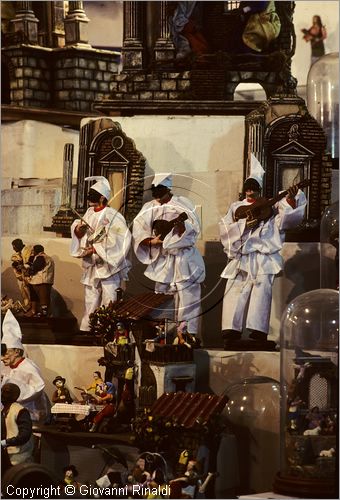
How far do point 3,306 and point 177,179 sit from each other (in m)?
1.52

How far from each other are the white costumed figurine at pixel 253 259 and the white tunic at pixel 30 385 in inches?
51.6

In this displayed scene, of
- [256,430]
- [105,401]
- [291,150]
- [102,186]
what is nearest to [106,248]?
[102,186]

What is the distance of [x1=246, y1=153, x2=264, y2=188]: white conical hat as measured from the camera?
16234 mm

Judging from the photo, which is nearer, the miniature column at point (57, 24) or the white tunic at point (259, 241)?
the white tunic at point (259, 241)

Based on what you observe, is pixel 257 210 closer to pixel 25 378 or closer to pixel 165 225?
pixel 165 225

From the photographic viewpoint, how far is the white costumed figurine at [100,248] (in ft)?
53.3

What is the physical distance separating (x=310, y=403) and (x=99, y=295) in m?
2.35

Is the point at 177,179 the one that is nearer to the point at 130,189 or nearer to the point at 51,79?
the point at 130,189

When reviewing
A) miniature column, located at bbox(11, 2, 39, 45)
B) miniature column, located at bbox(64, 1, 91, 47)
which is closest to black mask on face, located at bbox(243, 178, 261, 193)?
miniature column, located at bbox(64, 1, 91, 47)

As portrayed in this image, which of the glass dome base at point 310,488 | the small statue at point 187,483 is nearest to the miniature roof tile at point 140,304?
the small statue at point 187,483

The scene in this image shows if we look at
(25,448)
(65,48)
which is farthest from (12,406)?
(65,48)

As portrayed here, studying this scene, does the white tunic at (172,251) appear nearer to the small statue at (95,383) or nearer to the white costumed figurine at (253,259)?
the white costumed figurine at (253,259)

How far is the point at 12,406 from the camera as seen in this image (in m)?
15.3

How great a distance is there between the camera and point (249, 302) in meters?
16.0
